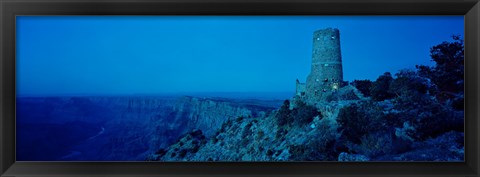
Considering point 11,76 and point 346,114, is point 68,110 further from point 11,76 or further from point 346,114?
point 346,114

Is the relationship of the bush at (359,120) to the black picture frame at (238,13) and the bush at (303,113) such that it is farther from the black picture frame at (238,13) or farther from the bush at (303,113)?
the black picture frame at (238,13)

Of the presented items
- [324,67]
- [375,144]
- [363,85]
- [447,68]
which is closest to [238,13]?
[324,67]

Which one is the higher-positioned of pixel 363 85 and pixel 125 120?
pixel 363 85

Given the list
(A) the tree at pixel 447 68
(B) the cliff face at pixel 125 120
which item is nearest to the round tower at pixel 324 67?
(B) the cliff face at pixel 125 120

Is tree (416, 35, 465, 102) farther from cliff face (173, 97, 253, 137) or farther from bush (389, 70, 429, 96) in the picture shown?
cliff face (173, 97, 253, 137)

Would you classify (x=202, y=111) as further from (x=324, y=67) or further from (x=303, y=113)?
(x=324, y=67)

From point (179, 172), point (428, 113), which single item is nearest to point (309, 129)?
point (428, 113)
